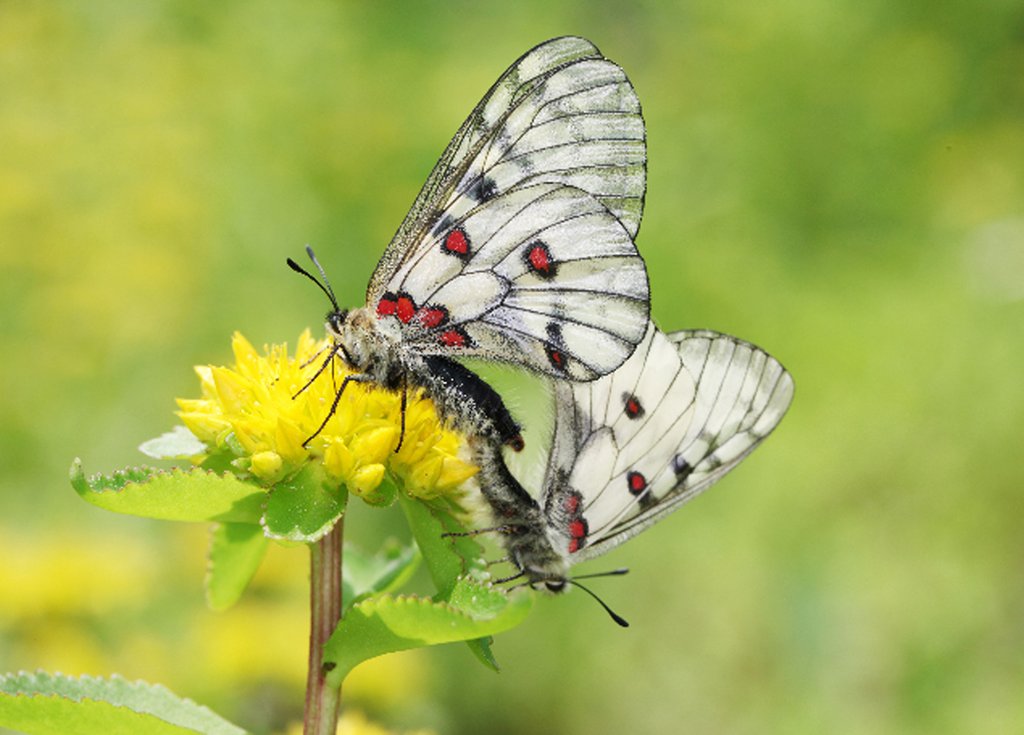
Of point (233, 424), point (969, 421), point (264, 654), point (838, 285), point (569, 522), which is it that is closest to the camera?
point (233, 424)

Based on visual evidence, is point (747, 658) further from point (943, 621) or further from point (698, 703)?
point (943, 621)

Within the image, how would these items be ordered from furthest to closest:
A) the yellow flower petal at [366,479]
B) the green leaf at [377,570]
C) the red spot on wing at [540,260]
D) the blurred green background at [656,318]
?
the blurred green background at [656,318], the red spot on wing at [540,260], the green leaf at [377,570], the yellow flower petal at [366,479]

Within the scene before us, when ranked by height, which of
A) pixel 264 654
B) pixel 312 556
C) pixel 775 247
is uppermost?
pixel 775 247

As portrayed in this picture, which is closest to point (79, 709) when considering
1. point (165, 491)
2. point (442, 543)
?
point (165, 491)

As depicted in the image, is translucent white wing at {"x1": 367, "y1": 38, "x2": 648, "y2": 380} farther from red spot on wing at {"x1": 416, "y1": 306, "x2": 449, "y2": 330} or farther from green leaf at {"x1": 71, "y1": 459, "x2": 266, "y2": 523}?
green leaf at {"x1": 71, "y1": 459, "x2": 266, "y2": 523}

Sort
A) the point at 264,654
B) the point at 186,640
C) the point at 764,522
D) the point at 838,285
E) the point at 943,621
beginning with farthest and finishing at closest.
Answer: the point at 838,285 → the point at 764,522 → the point at 943,621 → the point at 186,640 → the point at 264,654

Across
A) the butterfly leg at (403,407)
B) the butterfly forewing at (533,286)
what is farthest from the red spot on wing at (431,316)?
the butterfly leg at (403,407)

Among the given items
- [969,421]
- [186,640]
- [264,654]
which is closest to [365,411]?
[264,654]

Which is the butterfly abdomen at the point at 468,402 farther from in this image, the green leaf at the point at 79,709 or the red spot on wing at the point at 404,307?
the green leaf at the point at 79,709
